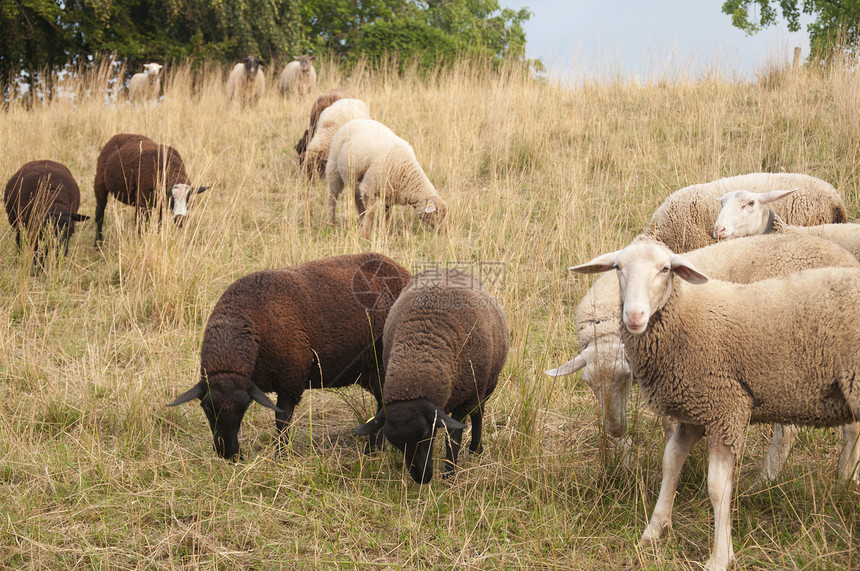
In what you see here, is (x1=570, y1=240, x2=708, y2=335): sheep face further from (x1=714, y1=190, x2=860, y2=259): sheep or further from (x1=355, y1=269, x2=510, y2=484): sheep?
(x1=714, y1=190, x2=860, y2=259): sheep

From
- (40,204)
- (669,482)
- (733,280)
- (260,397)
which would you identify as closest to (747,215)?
(733,280)

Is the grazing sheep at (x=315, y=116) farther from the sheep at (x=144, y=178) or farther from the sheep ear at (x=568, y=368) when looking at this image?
the sheep ear at (x=568, y=368)

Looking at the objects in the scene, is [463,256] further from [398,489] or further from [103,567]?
[103,567]

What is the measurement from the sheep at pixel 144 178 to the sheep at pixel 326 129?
68.2 inches

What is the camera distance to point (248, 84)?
47.3 feet

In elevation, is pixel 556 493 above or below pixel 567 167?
below

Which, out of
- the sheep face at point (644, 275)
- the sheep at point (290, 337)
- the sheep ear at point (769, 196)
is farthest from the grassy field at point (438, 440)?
the sheep ear at point (769, 196)

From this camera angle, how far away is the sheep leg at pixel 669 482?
11.0 feet

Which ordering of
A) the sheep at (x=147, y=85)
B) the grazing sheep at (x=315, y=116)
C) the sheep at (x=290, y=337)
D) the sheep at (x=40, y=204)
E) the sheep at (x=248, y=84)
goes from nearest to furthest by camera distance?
the sheep at (x=290, y=337), the sheep at (x=40, y=204), the grazing sheep at (x=315, y=116), the sheep at (x=248, y=84), the sheep at (x=147, y=85)

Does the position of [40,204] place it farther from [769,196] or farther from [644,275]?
[769,196]

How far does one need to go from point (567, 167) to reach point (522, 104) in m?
2.44

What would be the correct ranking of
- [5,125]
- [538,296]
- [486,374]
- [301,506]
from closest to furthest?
[301,506], [486,374], [538,296], [5,125]

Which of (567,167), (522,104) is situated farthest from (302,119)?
(567,167)

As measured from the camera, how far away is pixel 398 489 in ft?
12.5
